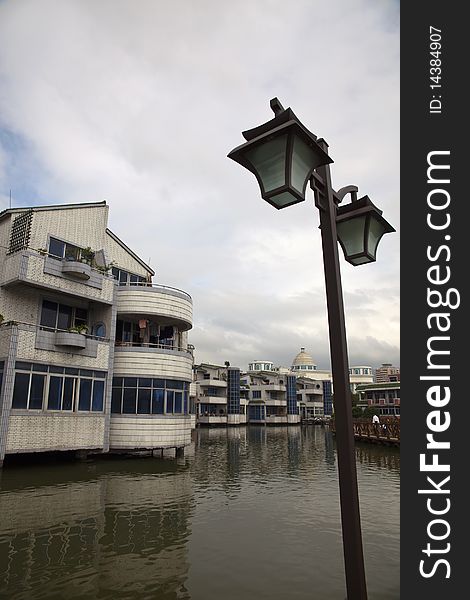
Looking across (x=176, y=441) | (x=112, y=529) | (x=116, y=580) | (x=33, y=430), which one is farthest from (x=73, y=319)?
(x=116, y=580)

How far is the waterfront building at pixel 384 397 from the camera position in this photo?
70.7 meters

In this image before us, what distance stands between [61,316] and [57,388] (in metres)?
4.43

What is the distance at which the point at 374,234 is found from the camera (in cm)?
611

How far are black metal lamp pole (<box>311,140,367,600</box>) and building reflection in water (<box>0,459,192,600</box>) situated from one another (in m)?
4.39

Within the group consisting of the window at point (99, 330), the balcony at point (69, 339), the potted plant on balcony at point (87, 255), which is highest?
the potted plant on balcony at point (87, 255)

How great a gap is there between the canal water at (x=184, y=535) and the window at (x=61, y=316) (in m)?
7.44

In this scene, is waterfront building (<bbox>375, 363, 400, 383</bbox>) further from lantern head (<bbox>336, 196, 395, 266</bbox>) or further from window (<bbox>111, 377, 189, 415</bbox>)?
lantern head (<bbox>336, 196, 395, 266</bbox>)

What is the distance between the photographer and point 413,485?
16.2ft

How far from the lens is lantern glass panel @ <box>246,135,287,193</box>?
438 cm

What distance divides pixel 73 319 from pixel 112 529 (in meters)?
15.6

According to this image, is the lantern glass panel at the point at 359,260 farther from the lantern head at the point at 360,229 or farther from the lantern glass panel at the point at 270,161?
the lantern glass panel at the point at 270,161

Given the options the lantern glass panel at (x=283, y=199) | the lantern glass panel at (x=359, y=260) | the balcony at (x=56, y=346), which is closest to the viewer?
the lantern glass panel at (x=283, y=199)

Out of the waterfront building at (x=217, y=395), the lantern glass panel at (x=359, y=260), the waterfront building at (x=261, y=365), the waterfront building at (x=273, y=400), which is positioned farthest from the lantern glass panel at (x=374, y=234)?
the waterfront building at (x=261, y=365)

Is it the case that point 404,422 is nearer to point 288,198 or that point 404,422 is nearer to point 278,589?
point 288,198
